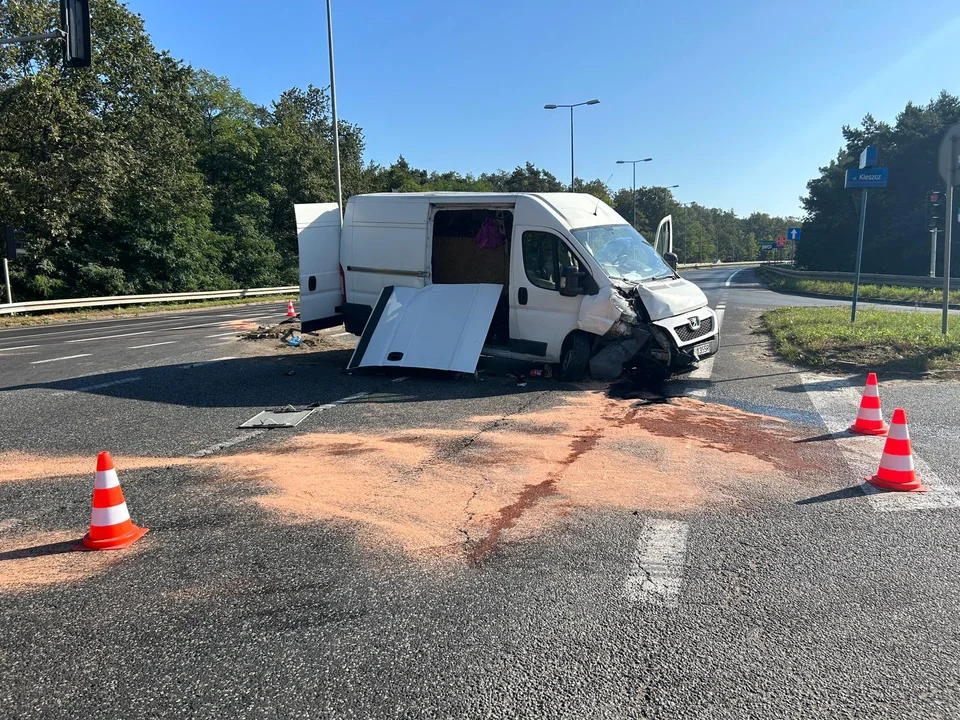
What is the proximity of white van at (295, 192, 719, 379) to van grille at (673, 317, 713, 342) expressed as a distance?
2 cm

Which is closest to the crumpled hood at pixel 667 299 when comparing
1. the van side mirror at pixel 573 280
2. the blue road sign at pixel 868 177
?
the van side mirror at pixel 573 280

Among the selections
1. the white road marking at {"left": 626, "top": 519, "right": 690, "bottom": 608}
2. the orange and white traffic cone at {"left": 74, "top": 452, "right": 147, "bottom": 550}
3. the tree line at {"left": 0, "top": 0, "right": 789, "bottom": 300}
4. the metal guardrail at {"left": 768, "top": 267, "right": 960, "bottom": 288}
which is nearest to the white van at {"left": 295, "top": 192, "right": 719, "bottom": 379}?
the white road marking at {"left": 626, "top": 519, "right": 690, "bottom": 608}

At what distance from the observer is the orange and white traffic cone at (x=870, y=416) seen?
21.6ft

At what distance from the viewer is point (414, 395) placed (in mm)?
8750

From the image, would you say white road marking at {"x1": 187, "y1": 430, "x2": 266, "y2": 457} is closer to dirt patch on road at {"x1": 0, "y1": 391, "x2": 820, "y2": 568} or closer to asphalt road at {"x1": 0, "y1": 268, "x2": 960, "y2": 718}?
asphalt road at {"x1": 0, "y1": 268, "x2": 960, "y2": 718}

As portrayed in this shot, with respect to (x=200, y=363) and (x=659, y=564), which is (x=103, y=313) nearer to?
(x=200, y=363)

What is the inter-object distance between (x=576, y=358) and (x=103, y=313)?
24052mm

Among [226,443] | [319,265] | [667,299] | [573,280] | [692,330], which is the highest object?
[319,265]

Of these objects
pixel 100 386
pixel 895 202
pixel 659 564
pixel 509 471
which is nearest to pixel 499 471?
pixel 509 471

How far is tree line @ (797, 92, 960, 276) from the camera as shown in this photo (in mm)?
48094

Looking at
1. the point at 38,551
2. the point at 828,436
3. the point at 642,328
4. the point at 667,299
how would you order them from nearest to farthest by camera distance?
1. the point at 38,551
2. the point at 828,436
3. the point at 642,328
4. the point at 667,299

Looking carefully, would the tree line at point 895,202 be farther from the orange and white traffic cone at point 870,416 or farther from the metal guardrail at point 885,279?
the orange and white traffic cone at point 870,416

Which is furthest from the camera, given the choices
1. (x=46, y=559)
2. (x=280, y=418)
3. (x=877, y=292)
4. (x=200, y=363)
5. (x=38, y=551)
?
(x=877, y=292)

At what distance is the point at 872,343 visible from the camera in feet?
36.7
